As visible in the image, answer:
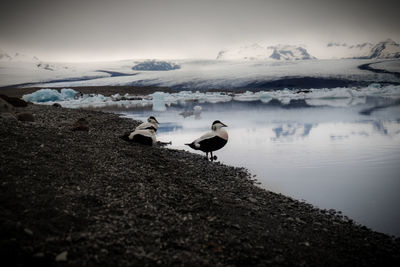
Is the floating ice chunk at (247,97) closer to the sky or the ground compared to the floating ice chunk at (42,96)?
closer to the ground

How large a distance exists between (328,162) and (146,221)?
5.45 meters

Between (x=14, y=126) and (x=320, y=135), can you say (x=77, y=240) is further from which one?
(x=320, y=135)

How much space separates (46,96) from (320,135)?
27.1 meters

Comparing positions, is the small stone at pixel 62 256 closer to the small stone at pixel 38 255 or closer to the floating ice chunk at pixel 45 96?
the small stone at pixel 38 255

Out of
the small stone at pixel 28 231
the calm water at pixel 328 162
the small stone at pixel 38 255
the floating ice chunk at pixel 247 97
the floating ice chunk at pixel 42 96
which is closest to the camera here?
the small stone at pixel 38 255

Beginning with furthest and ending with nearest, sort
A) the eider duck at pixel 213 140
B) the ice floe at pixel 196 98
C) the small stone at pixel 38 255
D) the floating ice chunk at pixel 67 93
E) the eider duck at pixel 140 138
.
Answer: the floating ice chunk at pixel 67 93
the ice floe at pixel 196 98
the eider duck at pixel 140 138
the eider duck at pixel 213 140
the small stone at pixel 38 255

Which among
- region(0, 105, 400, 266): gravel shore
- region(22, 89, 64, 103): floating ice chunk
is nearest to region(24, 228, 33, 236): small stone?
region(0, 105, 400, 266): gravel shore

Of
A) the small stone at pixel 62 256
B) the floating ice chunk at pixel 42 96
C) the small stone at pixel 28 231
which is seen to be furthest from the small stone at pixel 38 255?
the floating ice chunk at pixel 42 96

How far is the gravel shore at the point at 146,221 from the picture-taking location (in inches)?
106

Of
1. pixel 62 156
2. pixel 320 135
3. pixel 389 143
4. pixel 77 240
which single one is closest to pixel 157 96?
pixel 320 135

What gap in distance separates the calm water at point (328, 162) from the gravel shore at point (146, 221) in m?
0.61

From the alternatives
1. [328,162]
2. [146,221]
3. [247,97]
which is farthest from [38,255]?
[247,97]

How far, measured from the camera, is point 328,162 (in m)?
7.35

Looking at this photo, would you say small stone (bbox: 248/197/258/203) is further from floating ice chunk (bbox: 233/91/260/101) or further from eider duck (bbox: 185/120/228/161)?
floating ice chunk (bbox: 233/91/260/101)
